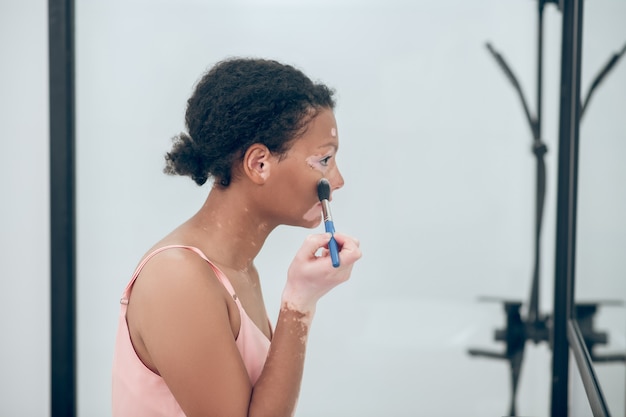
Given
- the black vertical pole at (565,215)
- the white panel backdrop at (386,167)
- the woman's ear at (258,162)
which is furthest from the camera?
the white panel backdrop at (386,167)

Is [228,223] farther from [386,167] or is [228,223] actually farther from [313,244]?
[386,167]

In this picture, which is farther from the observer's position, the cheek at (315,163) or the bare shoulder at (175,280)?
the cheek at (315,163)

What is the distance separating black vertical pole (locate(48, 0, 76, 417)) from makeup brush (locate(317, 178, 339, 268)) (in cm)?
83

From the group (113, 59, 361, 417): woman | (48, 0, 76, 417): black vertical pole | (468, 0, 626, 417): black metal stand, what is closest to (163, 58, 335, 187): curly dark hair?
(113, 59, 361, 417): woman

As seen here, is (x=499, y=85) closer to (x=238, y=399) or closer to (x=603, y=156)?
(x=603, y=156)

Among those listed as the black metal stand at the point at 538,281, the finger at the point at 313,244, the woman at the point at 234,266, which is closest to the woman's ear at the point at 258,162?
the woman at the point at 234,266

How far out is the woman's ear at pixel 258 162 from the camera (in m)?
0.79

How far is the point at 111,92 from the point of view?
147 centimetres

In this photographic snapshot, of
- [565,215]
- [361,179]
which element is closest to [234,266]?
[361,179]

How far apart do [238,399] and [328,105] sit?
362mm
